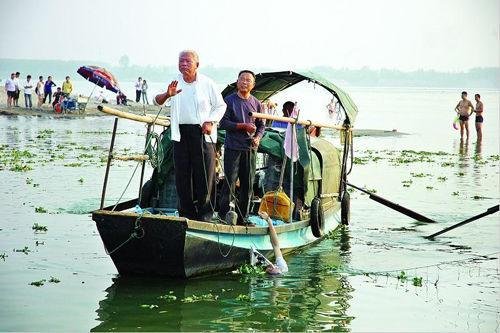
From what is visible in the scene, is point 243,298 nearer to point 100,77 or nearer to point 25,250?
point 25,250

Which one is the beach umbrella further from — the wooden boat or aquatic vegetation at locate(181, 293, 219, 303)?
aquatic vegetation at locate(181, 293, 219, 303)

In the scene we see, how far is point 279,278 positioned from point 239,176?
52.7 inches

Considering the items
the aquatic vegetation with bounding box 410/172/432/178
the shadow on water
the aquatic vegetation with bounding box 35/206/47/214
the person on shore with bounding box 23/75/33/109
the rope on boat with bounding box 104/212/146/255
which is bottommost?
the shadow on water

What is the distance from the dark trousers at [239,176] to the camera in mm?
10539

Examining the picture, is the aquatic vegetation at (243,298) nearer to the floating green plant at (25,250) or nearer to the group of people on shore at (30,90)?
the floating green plant at (25,250)

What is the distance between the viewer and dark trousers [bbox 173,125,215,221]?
9727 mm

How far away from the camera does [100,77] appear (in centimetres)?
1733

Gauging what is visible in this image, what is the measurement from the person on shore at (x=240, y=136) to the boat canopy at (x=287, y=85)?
252cm

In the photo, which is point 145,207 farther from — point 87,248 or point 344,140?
point 344,140

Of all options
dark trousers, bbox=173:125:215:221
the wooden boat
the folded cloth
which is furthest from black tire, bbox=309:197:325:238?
dark trousers, bbox=173:125:215:221

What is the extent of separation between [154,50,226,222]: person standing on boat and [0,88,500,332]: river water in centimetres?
108

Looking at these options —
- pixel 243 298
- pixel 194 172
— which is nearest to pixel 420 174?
pixel 194 172

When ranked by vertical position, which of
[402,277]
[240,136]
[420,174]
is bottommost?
[402,277]

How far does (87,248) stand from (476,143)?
82.7 feet
